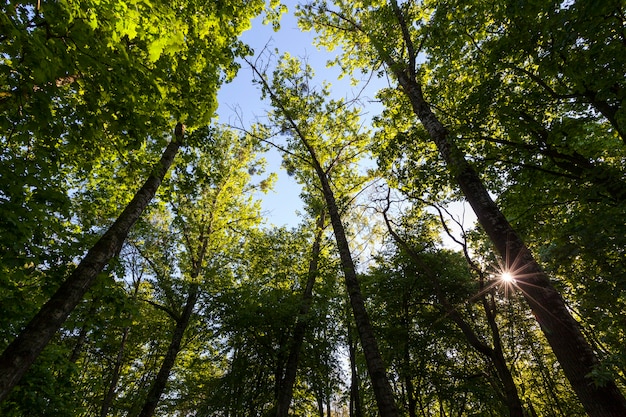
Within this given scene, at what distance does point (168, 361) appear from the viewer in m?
10.5

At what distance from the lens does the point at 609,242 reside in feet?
19.3

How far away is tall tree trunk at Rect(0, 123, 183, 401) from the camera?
3602 mm

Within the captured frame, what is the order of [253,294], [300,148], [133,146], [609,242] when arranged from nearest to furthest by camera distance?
[133,146] → [609,242] → [253,294] → [300,148]

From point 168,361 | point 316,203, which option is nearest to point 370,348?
point 168,361

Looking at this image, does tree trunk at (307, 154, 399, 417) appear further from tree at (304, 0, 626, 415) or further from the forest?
tree at (304, 0, 626, 415)

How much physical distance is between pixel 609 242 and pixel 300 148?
34.2 feet

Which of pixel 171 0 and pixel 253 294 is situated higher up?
pixel 171 0

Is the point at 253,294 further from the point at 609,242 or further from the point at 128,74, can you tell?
the point at 609,242

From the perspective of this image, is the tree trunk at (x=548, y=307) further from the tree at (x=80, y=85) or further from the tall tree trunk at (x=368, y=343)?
the tree at (x=80, y=85)

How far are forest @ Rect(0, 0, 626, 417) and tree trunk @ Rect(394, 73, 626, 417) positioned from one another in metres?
0.03

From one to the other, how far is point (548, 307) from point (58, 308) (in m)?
7.24

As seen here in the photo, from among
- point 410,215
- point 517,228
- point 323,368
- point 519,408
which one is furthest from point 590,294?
point 323,368

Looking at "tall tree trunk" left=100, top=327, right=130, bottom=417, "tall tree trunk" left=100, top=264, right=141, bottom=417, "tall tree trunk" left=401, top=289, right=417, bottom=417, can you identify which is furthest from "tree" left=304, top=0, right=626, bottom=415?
"tall tree trunk" left=100, top=327, right=130, bottom=417

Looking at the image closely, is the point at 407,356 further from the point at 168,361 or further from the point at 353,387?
the point at 168,361
